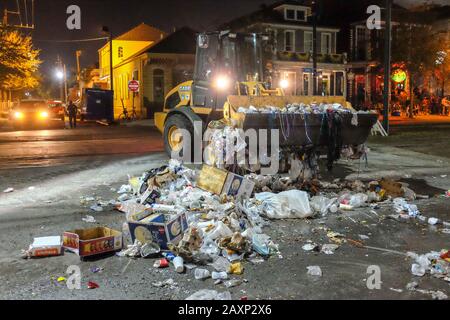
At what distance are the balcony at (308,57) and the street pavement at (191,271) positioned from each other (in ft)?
96.8

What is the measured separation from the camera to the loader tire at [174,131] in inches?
459

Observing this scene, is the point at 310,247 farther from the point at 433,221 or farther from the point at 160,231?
the point at 433,221

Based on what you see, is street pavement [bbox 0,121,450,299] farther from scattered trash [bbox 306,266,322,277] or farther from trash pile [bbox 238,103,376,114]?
trash pile [bbox 238,103,376,114]

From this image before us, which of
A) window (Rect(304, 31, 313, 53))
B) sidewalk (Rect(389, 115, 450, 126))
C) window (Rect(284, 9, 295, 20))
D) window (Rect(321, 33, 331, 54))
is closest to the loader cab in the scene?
sidewalk (Rect(389, 115, 450, 126))

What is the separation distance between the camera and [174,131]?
12164 millimetres

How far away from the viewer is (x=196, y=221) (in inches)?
260

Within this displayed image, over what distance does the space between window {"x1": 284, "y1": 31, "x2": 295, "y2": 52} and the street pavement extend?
3014 cm

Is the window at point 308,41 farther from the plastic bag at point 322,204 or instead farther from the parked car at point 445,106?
the plastic bag at point 322,204

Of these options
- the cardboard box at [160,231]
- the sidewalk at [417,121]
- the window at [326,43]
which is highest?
the window at [326,43]

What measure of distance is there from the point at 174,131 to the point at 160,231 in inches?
270

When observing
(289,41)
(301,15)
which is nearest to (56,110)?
(289,41)

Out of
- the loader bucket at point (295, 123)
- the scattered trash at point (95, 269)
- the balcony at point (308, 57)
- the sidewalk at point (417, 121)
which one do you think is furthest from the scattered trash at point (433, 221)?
the balcony at point (308, 57)

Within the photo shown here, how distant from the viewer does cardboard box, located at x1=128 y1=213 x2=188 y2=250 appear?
18.0ft
